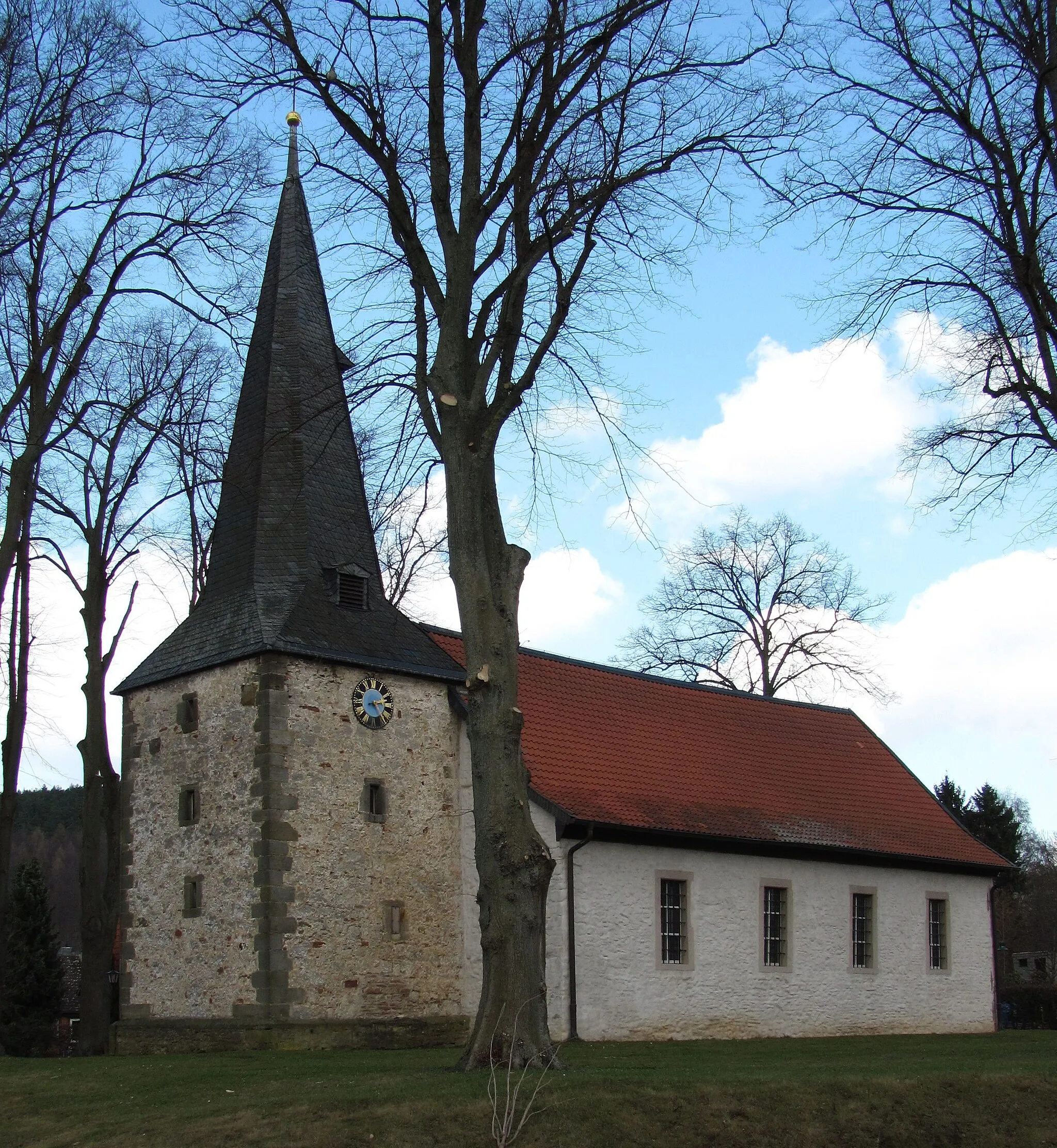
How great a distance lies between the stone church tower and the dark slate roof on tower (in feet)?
0.12

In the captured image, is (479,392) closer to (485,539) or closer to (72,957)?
(485,539)

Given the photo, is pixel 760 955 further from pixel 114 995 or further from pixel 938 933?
pixel 114 995

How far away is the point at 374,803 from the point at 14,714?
268 inches

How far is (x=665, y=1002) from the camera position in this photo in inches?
818

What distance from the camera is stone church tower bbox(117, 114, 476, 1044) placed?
1886cm

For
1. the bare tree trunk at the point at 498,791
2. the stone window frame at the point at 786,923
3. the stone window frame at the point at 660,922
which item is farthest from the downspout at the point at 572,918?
the bare tree trunk at the point at 498,791

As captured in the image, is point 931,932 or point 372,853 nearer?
point 372,853

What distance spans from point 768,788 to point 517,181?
13.5 meters

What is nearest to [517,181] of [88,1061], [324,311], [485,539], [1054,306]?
[485,539]

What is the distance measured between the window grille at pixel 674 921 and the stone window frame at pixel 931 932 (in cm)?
607

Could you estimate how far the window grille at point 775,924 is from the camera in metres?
22.8

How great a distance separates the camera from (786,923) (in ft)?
75.8

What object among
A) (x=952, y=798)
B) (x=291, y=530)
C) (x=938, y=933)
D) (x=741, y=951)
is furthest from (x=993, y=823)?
(x=291, y=530)

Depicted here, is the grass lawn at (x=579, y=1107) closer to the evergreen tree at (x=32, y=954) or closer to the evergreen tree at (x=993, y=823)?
the evergreen tree at (x=32, y=954)
